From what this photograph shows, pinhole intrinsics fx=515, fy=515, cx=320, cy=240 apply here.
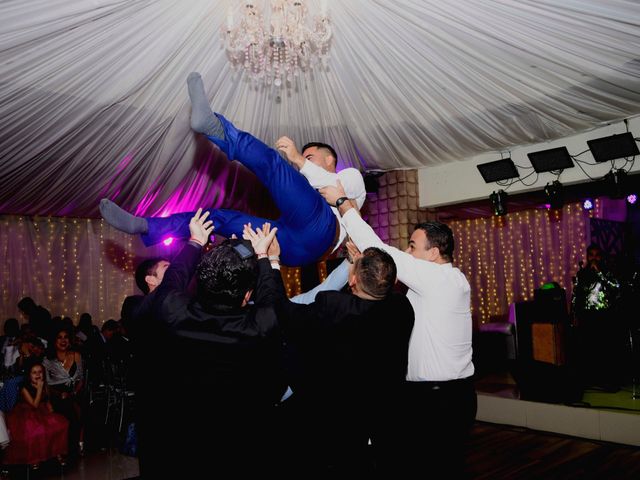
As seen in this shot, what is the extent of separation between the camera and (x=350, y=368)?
220 cm

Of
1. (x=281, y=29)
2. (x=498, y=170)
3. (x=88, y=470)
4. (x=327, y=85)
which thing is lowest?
(x=88, y=470)

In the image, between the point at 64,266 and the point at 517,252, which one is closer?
the point at 64,266

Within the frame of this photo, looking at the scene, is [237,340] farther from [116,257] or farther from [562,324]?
[116,257]

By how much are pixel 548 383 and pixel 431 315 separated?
3.56 m

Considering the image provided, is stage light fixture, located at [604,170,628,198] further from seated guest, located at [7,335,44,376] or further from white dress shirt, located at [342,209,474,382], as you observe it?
seated guest, located at [7,335,44,376]

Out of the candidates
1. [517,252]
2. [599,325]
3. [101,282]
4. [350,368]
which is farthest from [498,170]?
[101,282]

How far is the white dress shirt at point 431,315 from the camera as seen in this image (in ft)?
8.38

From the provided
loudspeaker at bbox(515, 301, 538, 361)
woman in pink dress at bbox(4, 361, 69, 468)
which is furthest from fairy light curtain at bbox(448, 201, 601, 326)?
woman in pink dress at bbox(4, 361, 69, 468)

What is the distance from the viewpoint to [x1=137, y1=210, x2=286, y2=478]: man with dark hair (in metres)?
1.89

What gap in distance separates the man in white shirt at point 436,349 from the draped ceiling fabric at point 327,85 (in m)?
1.73

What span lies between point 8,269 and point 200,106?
24.5ft

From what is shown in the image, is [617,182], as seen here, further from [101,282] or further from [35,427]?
[101,282]

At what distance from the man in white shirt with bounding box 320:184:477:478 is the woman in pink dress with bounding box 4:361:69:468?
3.60m

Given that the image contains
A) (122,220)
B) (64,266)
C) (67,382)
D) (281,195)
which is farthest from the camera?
(64,266)
